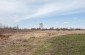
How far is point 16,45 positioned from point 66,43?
4590 mm

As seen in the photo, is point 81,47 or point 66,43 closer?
point 81,47

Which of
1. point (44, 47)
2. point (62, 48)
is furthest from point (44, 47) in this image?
point (62, 48)

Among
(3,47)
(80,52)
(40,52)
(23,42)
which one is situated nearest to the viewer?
(80,52)

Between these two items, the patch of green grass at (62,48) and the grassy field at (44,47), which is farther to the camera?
the grassy field at (44,47)

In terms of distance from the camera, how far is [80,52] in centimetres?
1527

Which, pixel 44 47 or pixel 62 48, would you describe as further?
pixel 44 47

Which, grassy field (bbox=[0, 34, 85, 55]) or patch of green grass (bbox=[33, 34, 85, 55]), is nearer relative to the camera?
patch of green grass (bbox=[33, 34, 85, 55])

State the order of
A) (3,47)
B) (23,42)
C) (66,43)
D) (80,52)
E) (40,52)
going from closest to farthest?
(80,52) < (40,52) < (66,43) < (3,47) < (23,42)

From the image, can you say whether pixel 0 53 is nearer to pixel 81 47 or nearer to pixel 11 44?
pixel 11 44

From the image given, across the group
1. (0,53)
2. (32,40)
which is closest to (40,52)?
(0,53)

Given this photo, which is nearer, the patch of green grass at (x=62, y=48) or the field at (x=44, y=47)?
the patch of green grass at (x=62, y=48)

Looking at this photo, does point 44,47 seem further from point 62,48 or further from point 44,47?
point 62,48

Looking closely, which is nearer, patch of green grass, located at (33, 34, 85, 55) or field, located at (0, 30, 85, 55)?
patch of green grass, located at (33, 34, 85, 55)

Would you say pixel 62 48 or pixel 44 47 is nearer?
pixel 62 48
